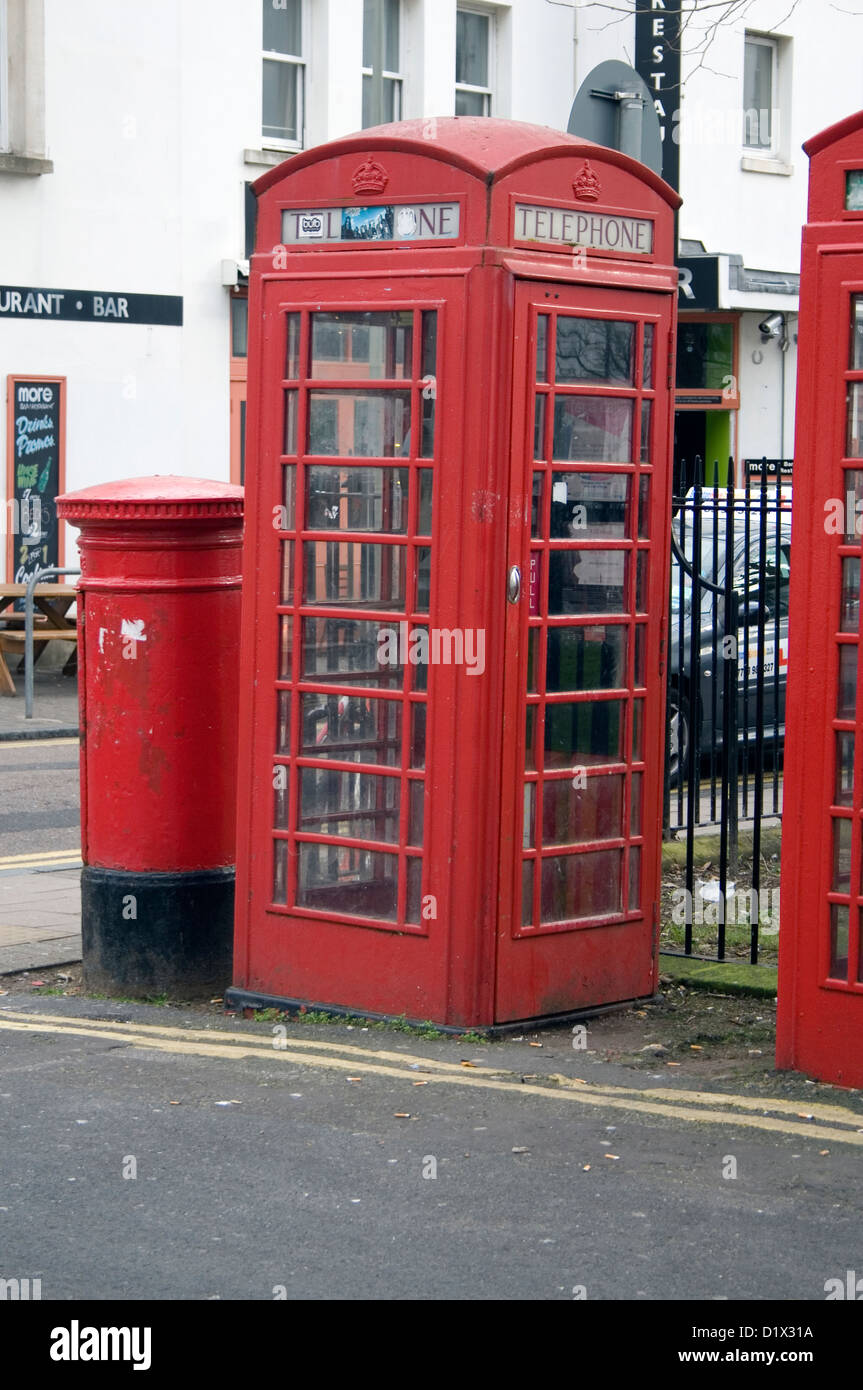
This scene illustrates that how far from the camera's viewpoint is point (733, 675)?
7457 millimetres

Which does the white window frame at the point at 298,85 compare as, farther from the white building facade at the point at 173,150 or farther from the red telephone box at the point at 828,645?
the red telephone box at the point at 828,645

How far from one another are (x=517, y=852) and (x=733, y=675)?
1.56 m

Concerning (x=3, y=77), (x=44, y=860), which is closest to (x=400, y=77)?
(x=3, y=77)

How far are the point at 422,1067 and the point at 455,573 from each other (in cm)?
156

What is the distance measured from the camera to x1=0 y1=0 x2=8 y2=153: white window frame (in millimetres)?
18812

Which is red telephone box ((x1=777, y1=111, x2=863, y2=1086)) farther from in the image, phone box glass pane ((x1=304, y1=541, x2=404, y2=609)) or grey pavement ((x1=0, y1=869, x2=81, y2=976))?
grey pavement ((x1=0, y1=869, x2=81, y2=976))

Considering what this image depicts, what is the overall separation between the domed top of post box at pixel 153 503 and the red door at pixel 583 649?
1.32 metres

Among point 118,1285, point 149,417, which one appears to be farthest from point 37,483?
point 118,1285

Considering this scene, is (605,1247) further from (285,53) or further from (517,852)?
(285,53)

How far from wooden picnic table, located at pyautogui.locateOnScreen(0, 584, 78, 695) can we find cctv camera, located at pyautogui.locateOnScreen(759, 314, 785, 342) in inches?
432

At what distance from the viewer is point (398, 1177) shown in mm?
4883

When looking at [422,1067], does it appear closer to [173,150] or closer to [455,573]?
[455,573]

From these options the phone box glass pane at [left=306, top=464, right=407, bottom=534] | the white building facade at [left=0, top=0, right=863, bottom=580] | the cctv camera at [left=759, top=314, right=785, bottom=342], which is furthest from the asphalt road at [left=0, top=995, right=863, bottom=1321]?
the cctv camera at [left=759, top=314, right=785, bottom=342]

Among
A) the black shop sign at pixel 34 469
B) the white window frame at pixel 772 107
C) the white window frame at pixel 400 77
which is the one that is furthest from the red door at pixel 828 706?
the white window frame at pixel 772 107
